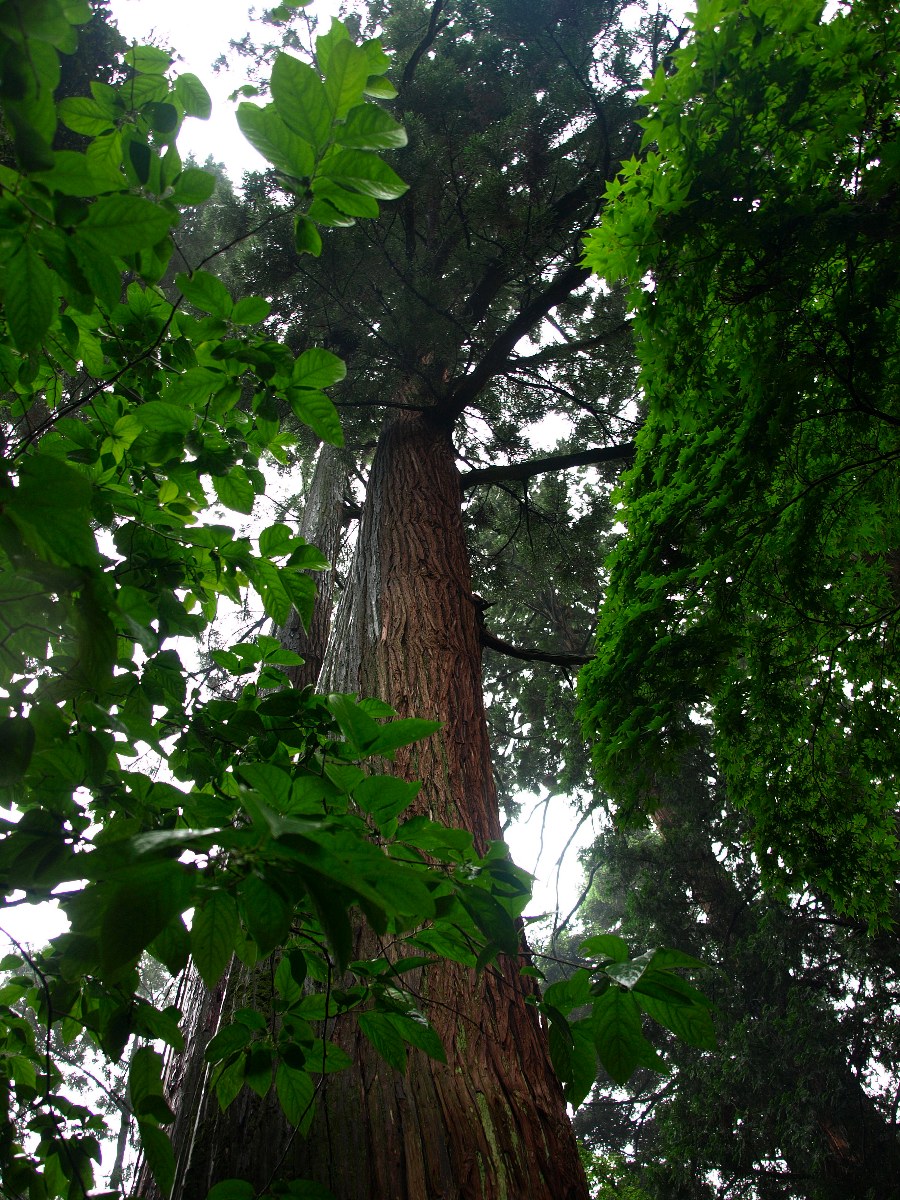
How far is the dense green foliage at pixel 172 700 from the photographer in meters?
0.56

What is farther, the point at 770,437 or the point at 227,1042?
the point at 770,437

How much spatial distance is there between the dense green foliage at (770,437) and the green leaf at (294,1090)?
142 cm

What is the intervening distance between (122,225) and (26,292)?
12 centimetres

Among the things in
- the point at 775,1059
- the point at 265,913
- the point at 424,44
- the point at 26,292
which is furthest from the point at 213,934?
the point at 775,1059

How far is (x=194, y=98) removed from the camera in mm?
990

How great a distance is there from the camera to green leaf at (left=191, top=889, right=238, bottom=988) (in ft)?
2.31

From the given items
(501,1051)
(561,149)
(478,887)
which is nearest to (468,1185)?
(501,1051)

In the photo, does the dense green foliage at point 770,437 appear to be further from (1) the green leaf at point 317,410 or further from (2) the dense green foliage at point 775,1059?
(2) the dense green foliage at point 775,1059

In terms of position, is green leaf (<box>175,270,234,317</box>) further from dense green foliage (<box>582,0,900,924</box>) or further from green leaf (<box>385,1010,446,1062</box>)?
dense green foliage (<box>582,0,900,924</box>)

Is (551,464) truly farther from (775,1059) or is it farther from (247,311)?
(775,1059)

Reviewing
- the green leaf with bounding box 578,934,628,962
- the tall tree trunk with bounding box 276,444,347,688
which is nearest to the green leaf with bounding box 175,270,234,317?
the green leaf with bounding box 578,934,628,962

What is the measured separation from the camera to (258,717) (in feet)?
3.54

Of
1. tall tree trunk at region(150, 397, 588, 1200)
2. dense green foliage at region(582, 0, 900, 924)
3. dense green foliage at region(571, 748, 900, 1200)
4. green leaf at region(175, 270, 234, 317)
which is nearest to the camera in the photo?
green leaf at region(175, 270, 234, 317)

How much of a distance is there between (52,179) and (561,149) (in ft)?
16.5
